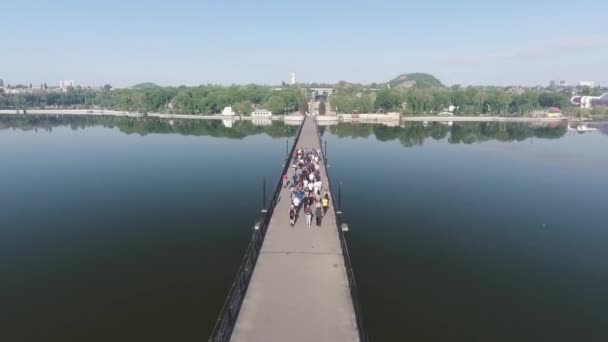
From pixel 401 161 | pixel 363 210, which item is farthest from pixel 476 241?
pixel 401 161

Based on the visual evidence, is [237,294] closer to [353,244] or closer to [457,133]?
[353,244]

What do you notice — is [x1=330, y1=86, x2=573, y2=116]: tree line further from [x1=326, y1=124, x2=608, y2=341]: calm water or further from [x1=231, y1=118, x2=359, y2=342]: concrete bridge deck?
[x1=231, y1=118, x2=359, y2=342]: concrete bridge deck

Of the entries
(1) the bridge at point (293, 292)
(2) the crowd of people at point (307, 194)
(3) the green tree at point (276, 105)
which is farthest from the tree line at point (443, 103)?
(1) the bridge at point (293, 292)

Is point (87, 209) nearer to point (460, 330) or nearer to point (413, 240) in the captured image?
point (413, 240)

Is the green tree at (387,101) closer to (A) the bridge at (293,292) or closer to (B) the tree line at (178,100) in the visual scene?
(B) the tree line at (178,100)

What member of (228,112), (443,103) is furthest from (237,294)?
(443,103)

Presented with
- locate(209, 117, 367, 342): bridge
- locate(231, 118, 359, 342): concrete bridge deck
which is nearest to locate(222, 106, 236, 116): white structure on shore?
locate(209, 117, 367, 342): bridge

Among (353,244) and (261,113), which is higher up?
(261,113)
